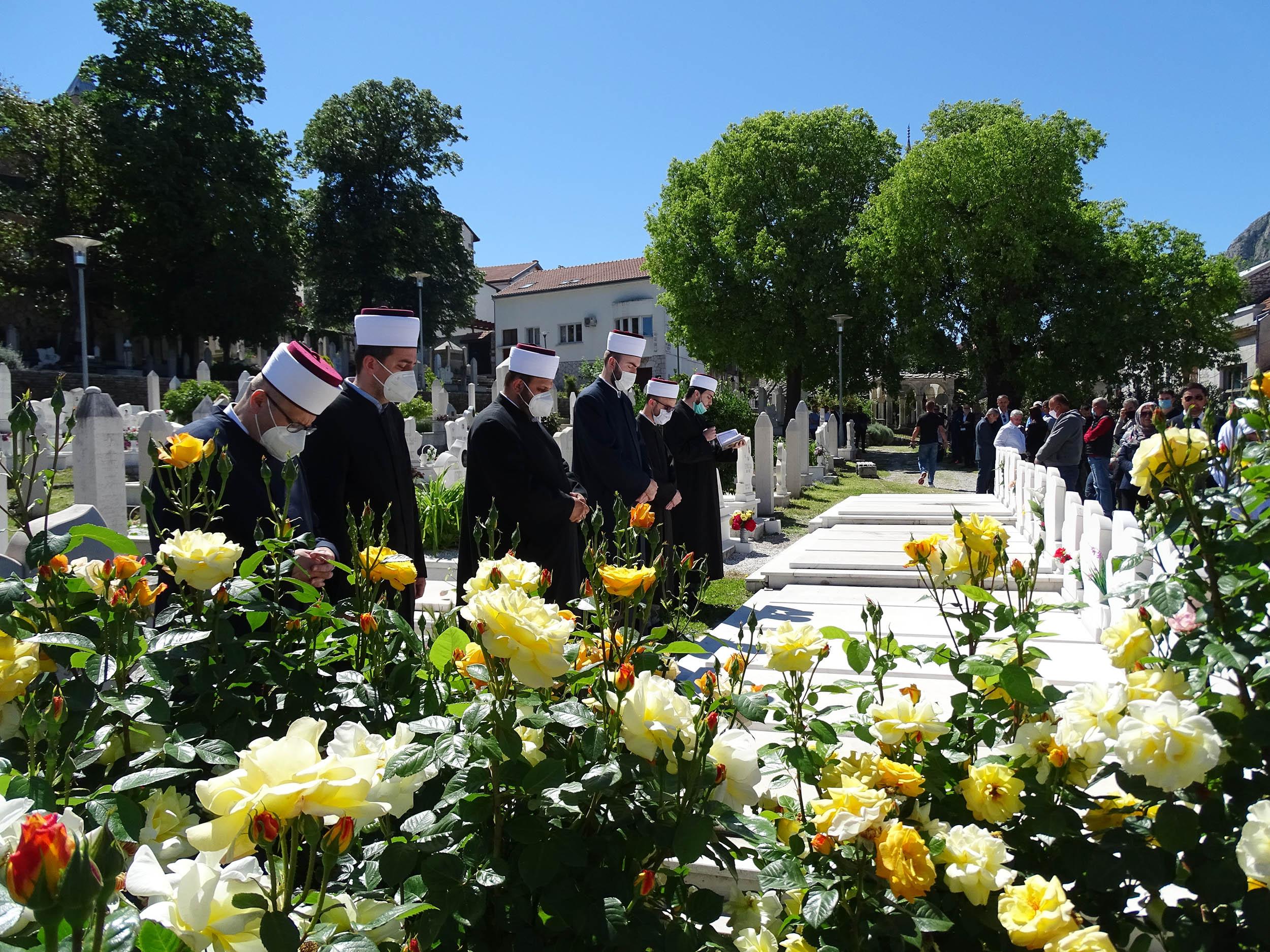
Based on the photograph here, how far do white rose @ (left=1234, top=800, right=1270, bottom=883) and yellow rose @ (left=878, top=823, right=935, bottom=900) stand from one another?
0.39 meters

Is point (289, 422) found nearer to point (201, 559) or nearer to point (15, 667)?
point (201, 559)

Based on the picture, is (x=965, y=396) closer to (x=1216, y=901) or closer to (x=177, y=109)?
(x=177, y=109)

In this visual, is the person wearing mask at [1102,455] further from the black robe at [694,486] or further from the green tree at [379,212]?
the green tree at [379,212]

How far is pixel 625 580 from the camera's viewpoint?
60.0 inches

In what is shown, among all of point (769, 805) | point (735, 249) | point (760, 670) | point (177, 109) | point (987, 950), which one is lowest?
point (760, 670)

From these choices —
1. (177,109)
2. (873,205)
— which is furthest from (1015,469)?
(177,109)

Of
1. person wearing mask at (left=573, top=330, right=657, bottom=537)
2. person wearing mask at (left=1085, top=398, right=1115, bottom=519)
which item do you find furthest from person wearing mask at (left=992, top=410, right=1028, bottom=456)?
person wearing mask at (left=573, top=330, right=657, bottom=537)

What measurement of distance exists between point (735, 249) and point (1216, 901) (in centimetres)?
3134

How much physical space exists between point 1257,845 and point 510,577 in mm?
1153

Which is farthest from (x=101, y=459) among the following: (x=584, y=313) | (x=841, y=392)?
(x=584, y=313)

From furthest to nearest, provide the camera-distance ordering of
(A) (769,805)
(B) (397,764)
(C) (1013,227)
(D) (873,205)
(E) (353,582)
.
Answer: (D) (873,205), (C) (1013,227), (E) (353,582), (A) (769,805), (B) (397,764)

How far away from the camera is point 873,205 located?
3034 centimetres

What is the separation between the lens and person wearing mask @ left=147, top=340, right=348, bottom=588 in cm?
293

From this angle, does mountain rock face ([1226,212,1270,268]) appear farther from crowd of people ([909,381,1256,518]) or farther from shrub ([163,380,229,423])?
shrub ([163,380,229,423])
